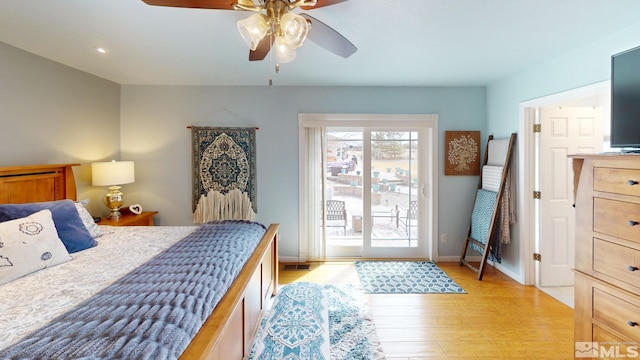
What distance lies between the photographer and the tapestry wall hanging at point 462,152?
356 centimetres

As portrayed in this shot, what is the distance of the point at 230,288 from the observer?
137 cm

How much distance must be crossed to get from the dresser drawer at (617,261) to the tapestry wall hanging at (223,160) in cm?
325

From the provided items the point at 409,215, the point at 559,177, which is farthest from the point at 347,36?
the point at 559,177

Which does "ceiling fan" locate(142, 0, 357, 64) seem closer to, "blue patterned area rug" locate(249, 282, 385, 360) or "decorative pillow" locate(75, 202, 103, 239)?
"blue patterned area rug" locate(249, 282, 385, 360)

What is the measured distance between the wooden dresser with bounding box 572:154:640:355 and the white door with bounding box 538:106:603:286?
1298mm

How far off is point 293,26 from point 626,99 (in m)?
2.14

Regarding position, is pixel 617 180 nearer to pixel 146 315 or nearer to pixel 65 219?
pixel 146 315

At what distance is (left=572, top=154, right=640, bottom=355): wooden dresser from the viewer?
1.47 meters

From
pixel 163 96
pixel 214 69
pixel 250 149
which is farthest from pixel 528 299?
pixel 163 96

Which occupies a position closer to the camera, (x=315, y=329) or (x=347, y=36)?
(x=315, y=329)

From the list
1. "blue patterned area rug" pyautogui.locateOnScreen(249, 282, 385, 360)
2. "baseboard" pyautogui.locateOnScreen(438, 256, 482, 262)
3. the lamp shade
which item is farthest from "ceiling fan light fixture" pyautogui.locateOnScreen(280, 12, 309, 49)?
"baseboard" pyautogui.locateOnScreen(438, 256, 482, 262)

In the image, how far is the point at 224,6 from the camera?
4.29ft

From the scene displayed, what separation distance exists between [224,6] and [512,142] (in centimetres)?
324
